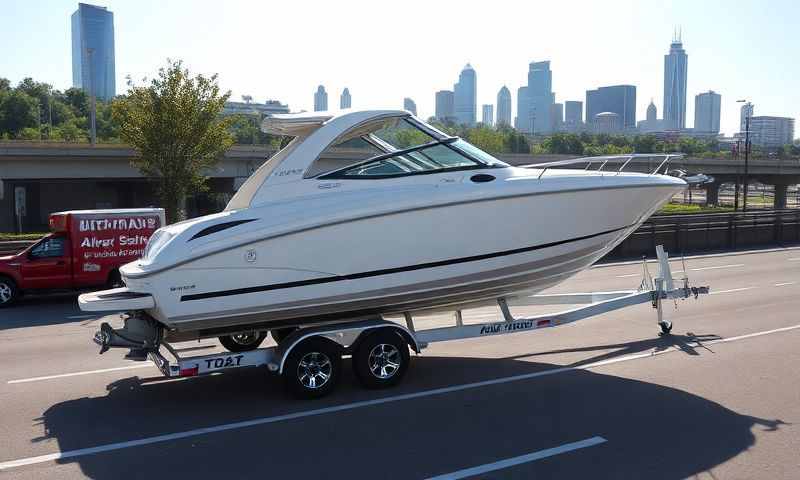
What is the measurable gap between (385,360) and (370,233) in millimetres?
1509

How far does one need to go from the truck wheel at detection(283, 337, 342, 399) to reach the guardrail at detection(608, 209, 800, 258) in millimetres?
18229

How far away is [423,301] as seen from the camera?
8922 millimetres

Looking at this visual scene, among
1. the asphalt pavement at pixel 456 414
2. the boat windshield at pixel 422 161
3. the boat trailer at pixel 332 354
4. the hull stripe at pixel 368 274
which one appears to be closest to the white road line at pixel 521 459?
the asphalt pavement at pixel 456 414

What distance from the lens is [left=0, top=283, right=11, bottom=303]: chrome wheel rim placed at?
16.0 m

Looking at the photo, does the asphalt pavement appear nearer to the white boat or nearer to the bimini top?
the white boat

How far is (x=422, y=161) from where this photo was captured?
8.91 metres

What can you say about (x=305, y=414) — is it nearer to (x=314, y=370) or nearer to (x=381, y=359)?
(x=314, y=370)

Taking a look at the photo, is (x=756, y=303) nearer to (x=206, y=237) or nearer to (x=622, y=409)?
(x=622, y=409)

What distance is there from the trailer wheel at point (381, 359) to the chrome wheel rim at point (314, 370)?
34cm

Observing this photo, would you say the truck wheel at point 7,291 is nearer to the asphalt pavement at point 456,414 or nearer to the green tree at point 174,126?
the asphalt pavement at point 456,414

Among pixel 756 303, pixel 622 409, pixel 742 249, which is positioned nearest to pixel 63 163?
pixel 742 249

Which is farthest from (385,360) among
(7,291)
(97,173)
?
(97,173)

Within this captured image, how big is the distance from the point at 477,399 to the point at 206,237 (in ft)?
11.3

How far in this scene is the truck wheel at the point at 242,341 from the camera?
33.0ft
